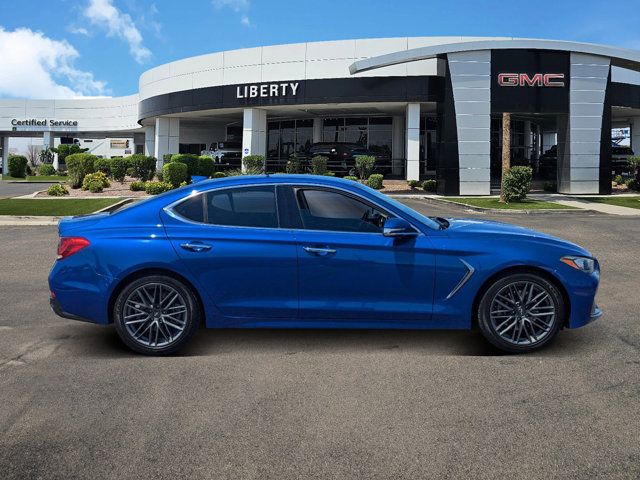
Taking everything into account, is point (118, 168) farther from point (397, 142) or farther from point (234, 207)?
point (234, 207)

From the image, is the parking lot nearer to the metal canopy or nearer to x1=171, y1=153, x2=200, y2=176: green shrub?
x1=171, y1=153, x2=200, y2=176: green shrub

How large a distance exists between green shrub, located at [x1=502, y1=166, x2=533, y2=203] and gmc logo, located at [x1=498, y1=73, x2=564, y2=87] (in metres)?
7.42

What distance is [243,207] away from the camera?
5043 mm

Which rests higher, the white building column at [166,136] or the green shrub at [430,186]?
the white building column at [166,136]

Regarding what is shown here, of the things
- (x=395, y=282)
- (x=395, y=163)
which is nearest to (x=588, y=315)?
(x=395, y=282)

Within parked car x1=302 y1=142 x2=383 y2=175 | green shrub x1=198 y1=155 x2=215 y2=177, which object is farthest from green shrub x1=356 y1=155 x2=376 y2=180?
green shrub x1=198 y1=155 x2=215 y2=177

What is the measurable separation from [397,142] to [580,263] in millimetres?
37776

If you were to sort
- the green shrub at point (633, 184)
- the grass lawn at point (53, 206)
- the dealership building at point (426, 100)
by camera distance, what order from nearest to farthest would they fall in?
the grass lawn at point (53, 206) → the dealership building at point (426, 100) → the green shrub at point (633, 184)

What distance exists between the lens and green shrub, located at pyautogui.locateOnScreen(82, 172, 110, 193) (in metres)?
26.4

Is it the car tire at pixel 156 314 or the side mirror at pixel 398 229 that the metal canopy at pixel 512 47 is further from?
the car tire at pixel 156 314

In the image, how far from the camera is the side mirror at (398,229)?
4.79 meters

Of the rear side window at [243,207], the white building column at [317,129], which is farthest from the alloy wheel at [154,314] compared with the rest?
the white building column at [317,129]

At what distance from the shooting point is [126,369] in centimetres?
459

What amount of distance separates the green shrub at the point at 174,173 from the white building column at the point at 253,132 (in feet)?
35.7
